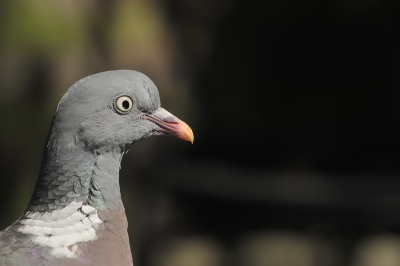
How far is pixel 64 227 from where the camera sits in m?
2.75

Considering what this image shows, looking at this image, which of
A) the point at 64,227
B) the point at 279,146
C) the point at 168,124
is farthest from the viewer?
the point at 279,146

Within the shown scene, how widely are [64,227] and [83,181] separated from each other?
16 centimetres

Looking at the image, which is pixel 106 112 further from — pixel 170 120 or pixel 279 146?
pixel 279 146

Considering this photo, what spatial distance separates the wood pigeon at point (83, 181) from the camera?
107 inches

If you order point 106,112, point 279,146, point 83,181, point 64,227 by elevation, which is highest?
point 279,146

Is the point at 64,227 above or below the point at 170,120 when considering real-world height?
below

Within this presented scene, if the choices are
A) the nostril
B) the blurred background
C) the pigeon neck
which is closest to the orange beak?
the nostril

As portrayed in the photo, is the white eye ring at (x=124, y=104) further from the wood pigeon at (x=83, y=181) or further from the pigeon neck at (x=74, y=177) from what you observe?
the pigeon neck at (x=74, y=177)

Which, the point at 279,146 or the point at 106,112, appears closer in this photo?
the point at 106,112

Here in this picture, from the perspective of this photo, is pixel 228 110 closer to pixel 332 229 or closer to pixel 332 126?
pixel 332 126

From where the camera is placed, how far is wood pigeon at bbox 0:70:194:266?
272cm

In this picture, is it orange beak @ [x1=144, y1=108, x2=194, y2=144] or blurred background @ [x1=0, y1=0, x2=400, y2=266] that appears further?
blurred background @ [x1=0, y1=0, x2=400, y2=266]

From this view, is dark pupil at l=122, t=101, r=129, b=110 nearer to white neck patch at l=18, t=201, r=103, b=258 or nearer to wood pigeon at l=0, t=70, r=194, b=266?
wood pigeon at l=0, t=70, r=194, b=266

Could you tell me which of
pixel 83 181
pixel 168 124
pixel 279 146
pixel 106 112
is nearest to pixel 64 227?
pixel 83 181
